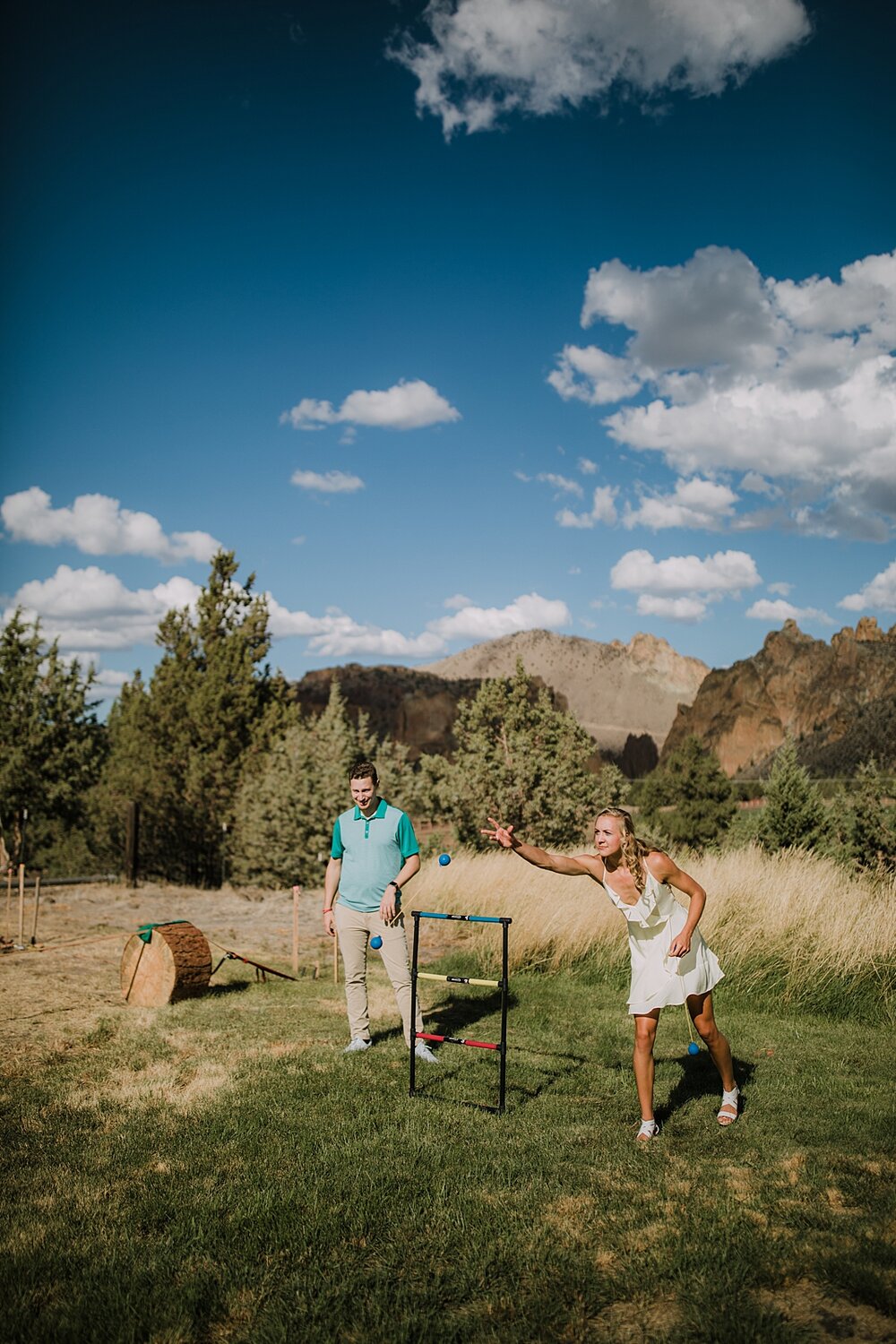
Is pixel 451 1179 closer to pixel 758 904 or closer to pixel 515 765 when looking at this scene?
pixel 758 904

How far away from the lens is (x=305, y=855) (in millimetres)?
21297

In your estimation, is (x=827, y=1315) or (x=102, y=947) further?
(x=102, y=947)

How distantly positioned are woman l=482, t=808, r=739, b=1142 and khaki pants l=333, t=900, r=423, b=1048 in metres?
1.99

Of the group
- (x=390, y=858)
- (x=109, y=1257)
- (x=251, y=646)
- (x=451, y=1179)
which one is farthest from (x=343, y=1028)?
(x=251, y=646)

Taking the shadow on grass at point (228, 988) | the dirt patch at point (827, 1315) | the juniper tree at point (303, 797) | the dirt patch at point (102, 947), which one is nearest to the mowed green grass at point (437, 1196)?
the dirt patch at point (827, 1315)

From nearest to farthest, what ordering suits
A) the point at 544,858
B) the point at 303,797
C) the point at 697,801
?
the point at 544,858, the point at 303,797, the point at 697,801

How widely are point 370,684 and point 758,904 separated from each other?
2738 inches

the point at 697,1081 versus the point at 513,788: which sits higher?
the point at 513,788

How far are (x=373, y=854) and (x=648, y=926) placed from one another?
8.04 ft

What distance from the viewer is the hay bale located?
336 inches

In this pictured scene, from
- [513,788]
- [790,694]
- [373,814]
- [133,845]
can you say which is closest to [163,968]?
[373,814]

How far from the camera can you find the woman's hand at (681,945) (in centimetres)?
506

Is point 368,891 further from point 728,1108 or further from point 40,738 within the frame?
point 40,738

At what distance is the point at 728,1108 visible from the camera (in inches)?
220
